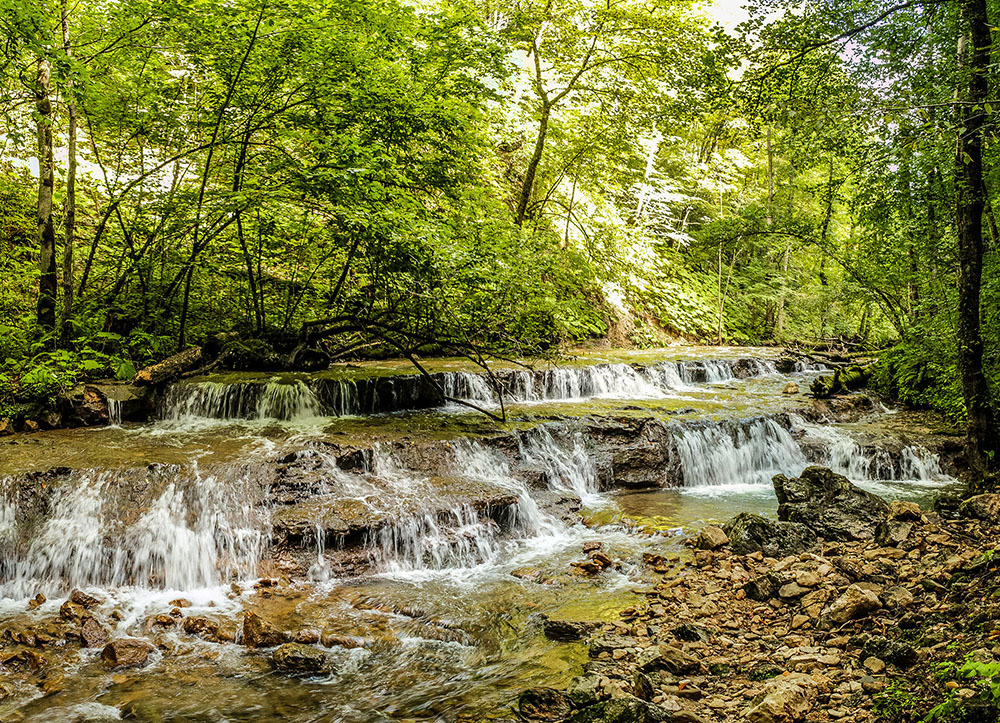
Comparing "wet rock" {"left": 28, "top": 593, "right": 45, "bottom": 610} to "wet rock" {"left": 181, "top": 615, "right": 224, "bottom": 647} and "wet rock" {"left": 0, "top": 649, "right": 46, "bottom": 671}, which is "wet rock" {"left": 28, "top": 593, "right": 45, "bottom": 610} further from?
"wet rock" {"left": 181, "top": 615, "right": 224, "bottom": 647}

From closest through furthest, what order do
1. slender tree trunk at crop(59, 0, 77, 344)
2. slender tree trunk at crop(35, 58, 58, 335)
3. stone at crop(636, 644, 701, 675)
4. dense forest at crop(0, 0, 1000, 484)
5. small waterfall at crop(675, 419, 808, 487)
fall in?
stone at crop(636, 644, 701, 675)
dense forest at crop(0, 0, 1000, 484)
slender tree trunk at crop(35, 58, 58, 335)
slender tree trunk at crop(59, 0, 77, 344)
small waterfall at crop(675, 419, 808, 487)

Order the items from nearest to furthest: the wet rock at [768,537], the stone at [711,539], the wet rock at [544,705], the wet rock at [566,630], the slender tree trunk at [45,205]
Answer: the wet rock at [544,705], the wet rock at [566,630], the wet rock at [768,537], the stone at [711,539], the slender tree trunk at [45,205]

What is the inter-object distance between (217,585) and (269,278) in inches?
315

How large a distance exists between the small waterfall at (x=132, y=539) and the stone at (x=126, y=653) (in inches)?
48.8

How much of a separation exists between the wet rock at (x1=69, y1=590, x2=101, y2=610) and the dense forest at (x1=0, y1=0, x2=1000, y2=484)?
391 centimetres

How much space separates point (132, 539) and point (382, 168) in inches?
212

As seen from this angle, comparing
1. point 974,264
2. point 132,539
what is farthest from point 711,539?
point 132,539

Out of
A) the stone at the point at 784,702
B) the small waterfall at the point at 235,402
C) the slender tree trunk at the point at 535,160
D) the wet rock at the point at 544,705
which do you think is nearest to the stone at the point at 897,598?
the stone at the point at 784,702

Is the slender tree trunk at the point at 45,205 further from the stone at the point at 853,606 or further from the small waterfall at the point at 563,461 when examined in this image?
the stone at the point at 853,606

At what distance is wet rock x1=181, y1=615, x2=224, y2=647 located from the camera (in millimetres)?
4606

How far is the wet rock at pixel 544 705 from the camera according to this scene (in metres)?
3.25

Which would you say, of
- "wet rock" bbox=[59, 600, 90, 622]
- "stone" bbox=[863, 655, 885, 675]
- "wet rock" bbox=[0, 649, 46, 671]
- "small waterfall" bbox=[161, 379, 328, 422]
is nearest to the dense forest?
"small waterfall" bbox=[161, 379, 328, 422]

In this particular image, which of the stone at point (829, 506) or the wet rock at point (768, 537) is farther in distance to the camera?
the stone at point (829, 506)

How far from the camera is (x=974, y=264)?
21.5 feet
